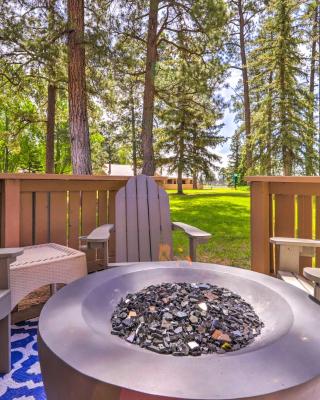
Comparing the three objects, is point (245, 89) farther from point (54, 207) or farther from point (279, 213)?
point (54, 207)

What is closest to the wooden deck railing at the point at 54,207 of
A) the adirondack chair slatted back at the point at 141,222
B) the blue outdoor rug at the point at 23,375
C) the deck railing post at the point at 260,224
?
the adirondack chair slatted back at the point at 141,222

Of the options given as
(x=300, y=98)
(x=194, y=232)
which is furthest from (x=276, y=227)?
(x=300, y=98)

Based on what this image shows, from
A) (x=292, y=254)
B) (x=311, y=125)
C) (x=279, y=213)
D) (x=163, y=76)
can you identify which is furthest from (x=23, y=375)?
(x=311, y=125)

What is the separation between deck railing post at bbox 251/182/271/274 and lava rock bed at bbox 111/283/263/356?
1.39m

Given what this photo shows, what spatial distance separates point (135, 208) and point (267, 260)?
1210 millimetres

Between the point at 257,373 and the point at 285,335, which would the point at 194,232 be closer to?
the point at 285,335

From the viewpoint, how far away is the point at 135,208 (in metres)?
2.41

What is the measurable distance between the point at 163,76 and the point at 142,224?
643 centimetres

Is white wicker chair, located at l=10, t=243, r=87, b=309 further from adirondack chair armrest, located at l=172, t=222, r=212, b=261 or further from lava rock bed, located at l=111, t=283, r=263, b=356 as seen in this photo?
lava rock bed, located at l=111, t=283, r=263, b=356

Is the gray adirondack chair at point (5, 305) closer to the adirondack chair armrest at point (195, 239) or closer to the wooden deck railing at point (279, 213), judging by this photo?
the adirondack chair armrest at point (195, 239)

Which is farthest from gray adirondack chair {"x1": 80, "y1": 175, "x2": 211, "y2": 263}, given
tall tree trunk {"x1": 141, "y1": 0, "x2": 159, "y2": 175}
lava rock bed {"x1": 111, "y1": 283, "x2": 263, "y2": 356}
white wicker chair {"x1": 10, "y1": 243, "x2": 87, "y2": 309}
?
tall tree trunk {"x1": 141, "y1": 0, "x2": 159, "y2": 175}

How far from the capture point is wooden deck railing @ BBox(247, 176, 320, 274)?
89.0 inches

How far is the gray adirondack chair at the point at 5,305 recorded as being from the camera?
1475 mm

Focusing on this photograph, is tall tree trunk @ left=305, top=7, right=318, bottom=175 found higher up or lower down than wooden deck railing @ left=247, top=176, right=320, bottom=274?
higher up
